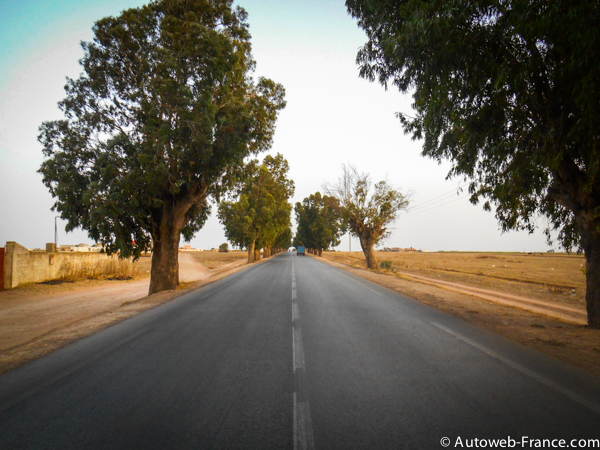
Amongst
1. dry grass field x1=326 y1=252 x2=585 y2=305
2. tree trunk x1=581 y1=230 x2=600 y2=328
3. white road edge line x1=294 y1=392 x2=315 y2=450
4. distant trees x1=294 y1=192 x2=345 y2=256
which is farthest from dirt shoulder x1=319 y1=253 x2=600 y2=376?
distant trees x1=294 y1=192 x2=345 y2=256

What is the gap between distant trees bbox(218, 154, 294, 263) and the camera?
35500 mm

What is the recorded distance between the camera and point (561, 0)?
15.1 ft

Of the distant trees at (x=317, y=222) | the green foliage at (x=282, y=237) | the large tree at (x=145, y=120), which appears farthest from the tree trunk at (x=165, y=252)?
the green foliage at (x=282, y=237)

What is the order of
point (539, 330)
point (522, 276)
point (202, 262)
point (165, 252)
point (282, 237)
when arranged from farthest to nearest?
point (282, 237) → point (202, 262) → point (522, 276) → point (165, 252) → point (539, 330)

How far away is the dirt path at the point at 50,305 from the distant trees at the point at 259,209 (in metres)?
14.9

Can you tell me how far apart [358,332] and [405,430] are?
373cm

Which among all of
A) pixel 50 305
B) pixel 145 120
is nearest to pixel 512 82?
pixel 145 120

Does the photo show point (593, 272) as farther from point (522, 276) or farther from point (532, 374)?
point (522, 276)

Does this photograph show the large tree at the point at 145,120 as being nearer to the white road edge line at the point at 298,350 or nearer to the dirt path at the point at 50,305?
the dirt path at the point at 50,305

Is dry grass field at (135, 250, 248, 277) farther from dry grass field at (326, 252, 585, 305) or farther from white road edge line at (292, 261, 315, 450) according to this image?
dry grass field at (326, 252, 585, 305)

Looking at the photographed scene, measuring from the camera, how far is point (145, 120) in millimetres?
13547

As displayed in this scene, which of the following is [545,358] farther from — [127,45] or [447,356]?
[127,45]

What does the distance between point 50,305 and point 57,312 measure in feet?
6.48

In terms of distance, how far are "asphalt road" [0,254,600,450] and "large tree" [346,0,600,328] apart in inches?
159
